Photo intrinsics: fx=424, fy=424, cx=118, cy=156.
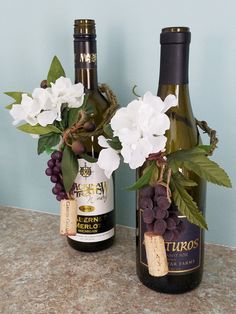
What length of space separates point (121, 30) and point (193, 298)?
0.47 metres

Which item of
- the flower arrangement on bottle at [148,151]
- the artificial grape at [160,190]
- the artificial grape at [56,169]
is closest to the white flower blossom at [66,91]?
the flower arrangement on bottle at [148,151]

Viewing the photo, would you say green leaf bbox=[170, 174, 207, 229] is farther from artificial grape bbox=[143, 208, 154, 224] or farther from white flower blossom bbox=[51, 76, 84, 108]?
white flower blossom bbox=[51, 76, 84, 108]

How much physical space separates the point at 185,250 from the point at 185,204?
10 centimetres

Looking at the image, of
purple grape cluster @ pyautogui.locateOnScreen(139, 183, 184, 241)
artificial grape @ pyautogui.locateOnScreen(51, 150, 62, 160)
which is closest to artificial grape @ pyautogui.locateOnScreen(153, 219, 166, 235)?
purple grape cluster @ pyautogui.locateOnScreen(139, 183, 184, 241)

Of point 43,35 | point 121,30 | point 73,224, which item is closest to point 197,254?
point 73,224

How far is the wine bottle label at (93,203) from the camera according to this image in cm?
71

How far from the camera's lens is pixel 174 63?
0.55m

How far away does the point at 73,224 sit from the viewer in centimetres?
68

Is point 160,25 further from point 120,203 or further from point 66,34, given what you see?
point 120,203

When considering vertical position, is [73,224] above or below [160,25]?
below

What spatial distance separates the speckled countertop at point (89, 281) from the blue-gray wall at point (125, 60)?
0.11 meters

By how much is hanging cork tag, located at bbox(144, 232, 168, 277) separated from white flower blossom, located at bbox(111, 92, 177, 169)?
103 millimetres

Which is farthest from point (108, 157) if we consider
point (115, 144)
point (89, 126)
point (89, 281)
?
point (89, 281)

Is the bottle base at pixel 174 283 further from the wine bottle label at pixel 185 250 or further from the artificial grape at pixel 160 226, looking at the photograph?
the artificial grape at pixel 160 226
